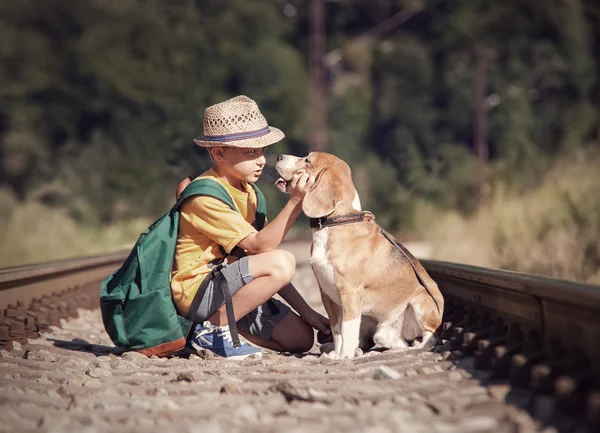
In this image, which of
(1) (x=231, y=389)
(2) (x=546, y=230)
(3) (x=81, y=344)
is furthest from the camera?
(2) (x=546, y=230)

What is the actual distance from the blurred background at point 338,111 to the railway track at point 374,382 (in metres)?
5.74

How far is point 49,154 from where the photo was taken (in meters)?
36.7

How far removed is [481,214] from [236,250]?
37.7ft

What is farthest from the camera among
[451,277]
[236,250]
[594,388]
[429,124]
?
[429,124]

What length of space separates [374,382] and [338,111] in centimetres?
4416

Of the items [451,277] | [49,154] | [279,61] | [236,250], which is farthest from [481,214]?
[279,61]

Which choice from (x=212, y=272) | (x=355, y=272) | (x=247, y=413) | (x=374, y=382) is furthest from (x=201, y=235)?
(x=247, y=413)

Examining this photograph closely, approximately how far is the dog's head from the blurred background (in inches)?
215

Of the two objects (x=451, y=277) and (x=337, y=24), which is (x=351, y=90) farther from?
(x=451, y=277)

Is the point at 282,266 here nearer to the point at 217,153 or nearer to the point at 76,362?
the point at 217,153

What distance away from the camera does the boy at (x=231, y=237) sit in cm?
605

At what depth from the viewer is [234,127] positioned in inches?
245

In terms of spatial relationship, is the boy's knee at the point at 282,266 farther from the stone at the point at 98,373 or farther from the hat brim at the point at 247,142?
the stone at the point at 98,373

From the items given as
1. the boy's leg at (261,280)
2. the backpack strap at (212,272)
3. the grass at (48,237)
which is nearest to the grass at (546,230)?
the boy's leg at (261,280)
